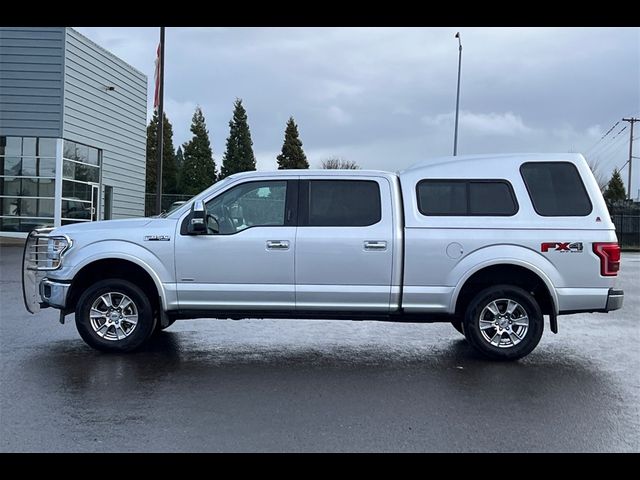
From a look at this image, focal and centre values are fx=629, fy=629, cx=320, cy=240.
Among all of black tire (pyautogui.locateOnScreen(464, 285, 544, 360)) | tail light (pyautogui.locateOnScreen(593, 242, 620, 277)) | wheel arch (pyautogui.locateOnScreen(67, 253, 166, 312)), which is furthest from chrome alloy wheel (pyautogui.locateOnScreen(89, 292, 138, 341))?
tail light (pyautogui.locateOnScreen(593, 242, 620, 277))

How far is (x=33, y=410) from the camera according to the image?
199 inches

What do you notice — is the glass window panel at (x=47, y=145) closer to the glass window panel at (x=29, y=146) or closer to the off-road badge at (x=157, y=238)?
the glass window panel at (x=29, y=146)

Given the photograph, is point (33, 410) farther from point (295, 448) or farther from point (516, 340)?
point (516, 340)

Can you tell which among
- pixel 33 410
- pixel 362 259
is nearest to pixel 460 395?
pixel 362 259

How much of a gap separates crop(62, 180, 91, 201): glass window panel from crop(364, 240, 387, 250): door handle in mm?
20615

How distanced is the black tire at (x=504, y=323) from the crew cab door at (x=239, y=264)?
2008 mm

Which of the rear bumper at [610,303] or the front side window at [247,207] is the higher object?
the front side window at [247,207]

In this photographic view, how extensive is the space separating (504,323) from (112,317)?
14.3 feet

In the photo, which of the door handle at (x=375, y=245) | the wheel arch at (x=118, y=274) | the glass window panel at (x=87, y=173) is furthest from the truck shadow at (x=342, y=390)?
the glass window panel at (x=87, y=173)

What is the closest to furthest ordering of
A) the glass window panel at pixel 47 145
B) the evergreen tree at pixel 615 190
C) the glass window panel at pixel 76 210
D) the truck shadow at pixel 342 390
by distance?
the truck shadow at pixel 342 390, the glass window panel at pixel 47 145, the glass window panel at pixel 76 210, the evergreen tree at pixel 615 190

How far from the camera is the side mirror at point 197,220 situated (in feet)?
22.2

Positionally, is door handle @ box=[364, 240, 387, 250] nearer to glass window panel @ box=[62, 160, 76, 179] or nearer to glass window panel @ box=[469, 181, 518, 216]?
glass window panel @ box=[469, 181, 518, 216]

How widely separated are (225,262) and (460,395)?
2.86 meters

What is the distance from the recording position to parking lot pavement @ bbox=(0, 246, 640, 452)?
4.52m
